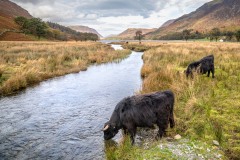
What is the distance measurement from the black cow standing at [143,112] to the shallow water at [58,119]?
1.25 metres

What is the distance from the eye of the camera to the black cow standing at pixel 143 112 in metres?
6.65

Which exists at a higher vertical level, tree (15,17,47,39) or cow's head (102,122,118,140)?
tree (15,17,47,39)

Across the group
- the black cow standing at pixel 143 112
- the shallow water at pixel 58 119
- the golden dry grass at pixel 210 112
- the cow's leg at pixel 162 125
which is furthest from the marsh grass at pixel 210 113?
the shallow water at pixel 58 119

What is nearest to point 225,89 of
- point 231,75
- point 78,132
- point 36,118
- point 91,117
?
point 231,75

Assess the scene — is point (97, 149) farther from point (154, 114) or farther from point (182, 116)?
point (182, 116)

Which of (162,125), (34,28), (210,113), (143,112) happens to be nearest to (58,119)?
(143,112)

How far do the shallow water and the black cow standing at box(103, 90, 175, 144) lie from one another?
49.1 inches

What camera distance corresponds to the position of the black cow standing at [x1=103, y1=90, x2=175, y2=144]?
665 cm

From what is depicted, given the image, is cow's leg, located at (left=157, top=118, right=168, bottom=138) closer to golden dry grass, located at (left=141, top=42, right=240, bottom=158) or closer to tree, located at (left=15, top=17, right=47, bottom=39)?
golden dry grass, located at (left=141, top=42, right=240, bottom=158)

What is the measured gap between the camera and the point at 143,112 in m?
6.63

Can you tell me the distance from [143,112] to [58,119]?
5.02 m

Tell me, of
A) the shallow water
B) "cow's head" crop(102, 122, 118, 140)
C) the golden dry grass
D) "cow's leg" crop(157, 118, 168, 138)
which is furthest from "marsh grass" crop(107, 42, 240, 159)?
the shallow water

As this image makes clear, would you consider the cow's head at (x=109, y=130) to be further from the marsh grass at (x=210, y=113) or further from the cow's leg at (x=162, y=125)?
the cow's leg at (x=162, y=125)

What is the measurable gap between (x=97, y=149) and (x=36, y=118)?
4396 mm
